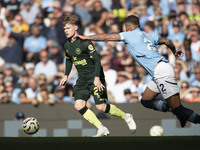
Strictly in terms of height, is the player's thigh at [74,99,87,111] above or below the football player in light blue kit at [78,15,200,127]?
below

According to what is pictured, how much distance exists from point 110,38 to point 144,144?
2095 mm

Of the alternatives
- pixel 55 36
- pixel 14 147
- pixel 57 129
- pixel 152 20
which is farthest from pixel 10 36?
pixel 14 147

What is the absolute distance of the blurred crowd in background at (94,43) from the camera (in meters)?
10.8

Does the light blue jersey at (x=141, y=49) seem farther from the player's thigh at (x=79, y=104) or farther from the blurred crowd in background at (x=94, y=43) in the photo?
the blurred crowd in background at (x=94, y=43)

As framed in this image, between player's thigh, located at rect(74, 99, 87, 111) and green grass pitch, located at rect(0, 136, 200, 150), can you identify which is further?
player's thigh, located at rect(74, 99, 87, 111)

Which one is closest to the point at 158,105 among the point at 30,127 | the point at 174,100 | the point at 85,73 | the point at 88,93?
the point at 174,100

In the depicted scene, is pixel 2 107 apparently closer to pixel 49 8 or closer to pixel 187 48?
pixel 49 8

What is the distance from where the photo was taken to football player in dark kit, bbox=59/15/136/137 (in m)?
7.51

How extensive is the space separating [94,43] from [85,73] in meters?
3.75

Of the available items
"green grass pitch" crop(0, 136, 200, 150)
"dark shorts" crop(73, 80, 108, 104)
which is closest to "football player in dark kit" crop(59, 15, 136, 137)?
"dark shorts" crop(73, 80, 108, 104)

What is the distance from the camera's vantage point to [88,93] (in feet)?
25.7

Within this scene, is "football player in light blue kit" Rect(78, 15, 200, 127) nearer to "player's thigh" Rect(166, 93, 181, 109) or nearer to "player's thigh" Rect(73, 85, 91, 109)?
"player's thigh" Rect(166, 93, 181, 109)

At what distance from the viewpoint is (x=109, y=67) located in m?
11.0

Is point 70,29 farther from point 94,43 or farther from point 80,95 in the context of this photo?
point 94,43
